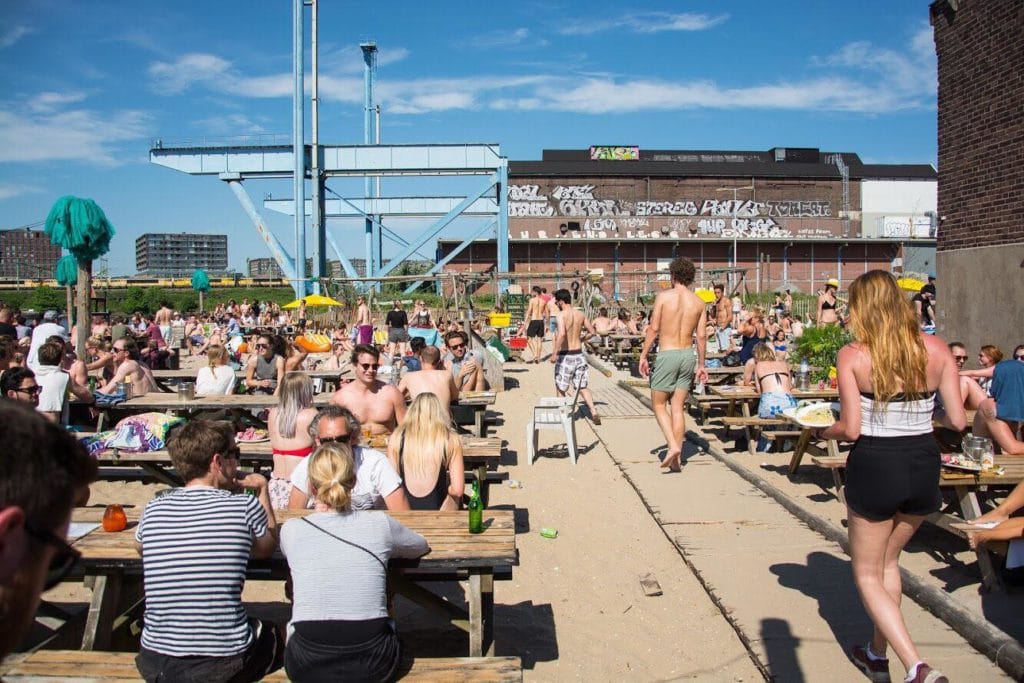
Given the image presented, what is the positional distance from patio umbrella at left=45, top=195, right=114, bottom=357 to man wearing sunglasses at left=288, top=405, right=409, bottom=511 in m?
7.86

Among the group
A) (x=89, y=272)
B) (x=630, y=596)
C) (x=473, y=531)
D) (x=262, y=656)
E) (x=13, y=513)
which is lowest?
(x=630, y=596)

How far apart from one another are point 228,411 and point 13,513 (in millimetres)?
8458

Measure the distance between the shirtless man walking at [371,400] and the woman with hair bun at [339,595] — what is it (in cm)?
315

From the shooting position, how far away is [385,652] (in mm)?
3049

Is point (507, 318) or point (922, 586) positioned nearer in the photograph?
point (922, 586)

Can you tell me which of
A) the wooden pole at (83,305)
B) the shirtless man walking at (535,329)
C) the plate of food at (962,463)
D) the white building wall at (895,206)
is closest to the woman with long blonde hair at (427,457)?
the plate of food at (962,463)

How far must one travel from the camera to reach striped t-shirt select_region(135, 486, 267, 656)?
9.97ft

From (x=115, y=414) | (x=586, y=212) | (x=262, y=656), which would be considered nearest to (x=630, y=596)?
(x=262, y=656)

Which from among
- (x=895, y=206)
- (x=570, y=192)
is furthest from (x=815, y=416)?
(x=895, y=206)

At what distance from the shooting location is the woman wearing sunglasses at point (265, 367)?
10.5 metres

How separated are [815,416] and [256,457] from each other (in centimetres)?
427

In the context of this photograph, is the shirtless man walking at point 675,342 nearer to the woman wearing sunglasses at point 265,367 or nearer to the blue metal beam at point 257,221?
the woman wearing sunglasses at point 265,367

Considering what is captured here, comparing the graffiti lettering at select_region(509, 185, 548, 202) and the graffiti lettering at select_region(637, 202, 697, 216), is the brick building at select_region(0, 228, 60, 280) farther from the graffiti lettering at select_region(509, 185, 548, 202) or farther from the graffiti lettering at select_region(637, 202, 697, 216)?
the graffiti lettering at select_region(637, 202, 697, 216)

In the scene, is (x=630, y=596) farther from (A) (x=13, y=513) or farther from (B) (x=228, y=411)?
(B) (x=228, y=411)
